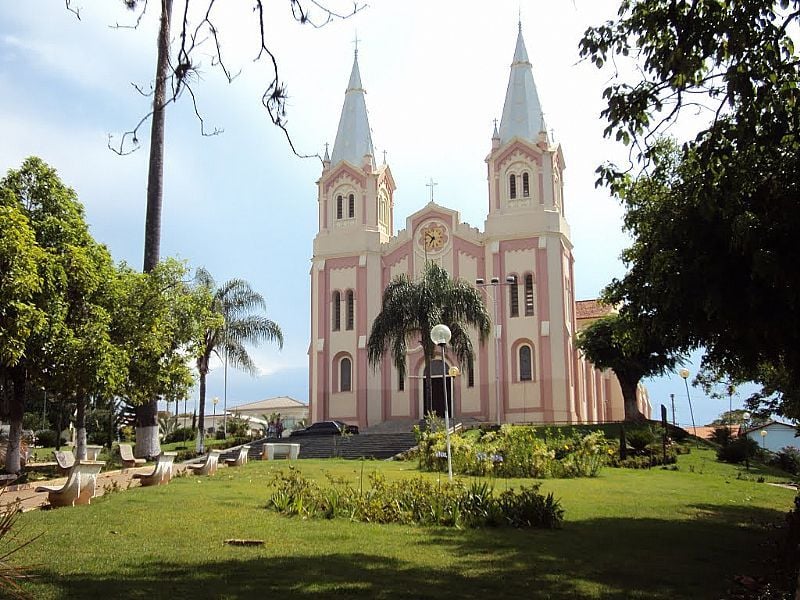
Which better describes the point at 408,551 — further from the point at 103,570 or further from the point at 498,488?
the point at 498,488

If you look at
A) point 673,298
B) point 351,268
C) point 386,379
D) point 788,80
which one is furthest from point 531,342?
point 788,80

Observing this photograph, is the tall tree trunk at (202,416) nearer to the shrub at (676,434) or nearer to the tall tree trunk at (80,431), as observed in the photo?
the tall tree trunk at (80,431)

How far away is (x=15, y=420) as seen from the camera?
18.8m

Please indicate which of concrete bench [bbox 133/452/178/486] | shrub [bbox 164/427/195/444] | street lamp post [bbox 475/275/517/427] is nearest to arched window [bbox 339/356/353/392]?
shrub [bbox 164/427/195/444]

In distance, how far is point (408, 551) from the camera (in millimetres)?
8242

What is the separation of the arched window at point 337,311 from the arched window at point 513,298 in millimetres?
8954

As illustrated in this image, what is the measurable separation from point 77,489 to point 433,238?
32.7 meters

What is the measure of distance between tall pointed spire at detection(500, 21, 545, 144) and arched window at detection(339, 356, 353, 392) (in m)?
13.7

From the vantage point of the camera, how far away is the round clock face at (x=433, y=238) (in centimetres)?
4312

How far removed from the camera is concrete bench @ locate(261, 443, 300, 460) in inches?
958

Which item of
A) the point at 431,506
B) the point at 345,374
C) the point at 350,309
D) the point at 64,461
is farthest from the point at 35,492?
the point at 350,309

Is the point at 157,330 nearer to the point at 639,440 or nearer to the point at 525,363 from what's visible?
the point at 639,440

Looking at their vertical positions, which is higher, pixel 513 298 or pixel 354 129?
pixel 354 129

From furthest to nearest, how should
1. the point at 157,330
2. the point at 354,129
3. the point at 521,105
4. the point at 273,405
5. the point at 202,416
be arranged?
1. the point at 273,405
2. the point at 354,129
3. the point at 521,105
4. the point at 202,416
5. the point at 157,330
